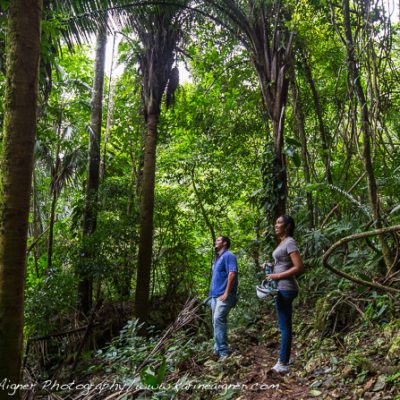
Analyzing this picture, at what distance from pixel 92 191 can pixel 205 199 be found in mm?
3046

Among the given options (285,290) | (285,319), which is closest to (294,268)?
(285,290)

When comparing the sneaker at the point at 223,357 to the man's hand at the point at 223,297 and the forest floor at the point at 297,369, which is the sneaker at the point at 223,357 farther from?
the man's hand at the point at 223,297

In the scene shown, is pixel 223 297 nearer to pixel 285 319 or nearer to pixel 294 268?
pixel 285 319

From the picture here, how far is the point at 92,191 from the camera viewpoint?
1006 cm

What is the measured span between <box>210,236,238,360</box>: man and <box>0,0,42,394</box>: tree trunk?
8.25ft

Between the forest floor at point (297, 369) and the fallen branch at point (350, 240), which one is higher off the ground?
the fallen branch at point (350, 240)

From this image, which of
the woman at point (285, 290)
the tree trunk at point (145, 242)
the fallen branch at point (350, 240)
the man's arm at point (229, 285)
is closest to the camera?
the fallen branch at point (350, 240)

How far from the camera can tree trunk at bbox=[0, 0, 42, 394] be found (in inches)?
121

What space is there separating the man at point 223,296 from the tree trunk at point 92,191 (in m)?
4.78

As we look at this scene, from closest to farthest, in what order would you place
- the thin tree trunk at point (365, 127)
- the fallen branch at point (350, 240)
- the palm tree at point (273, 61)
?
the fallen branch at point (350, 240) → the thin tree trunk at point (365, 127) → the palm tree at point (273, 61)

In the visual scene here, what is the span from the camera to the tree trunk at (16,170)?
3.06 metres

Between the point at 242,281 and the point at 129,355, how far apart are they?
389 cm

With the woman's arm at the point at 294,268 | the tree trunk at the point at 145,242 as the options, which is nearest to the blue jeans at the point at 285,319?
the woman's arm at the point at 294,268

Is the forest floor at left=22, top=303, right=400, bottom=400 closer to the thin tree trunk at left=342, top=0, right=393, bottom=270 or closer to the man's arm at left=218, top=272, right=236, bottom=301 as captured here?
the man's arm at left=218, top=272, right=236, bottom=301
